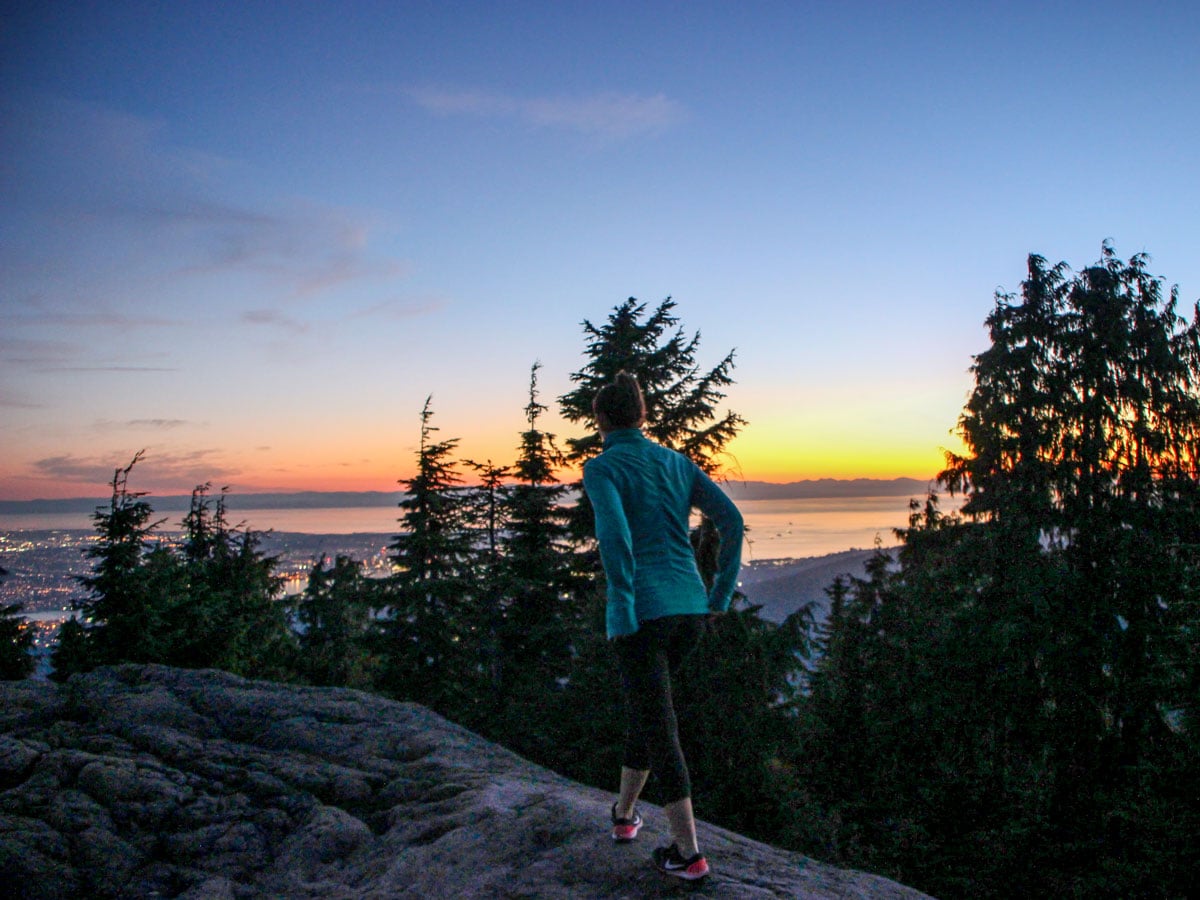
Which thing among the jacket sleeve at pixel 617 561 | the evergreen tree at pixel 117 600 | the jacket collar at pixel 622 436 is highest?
the jacket collar at pixel 622 436

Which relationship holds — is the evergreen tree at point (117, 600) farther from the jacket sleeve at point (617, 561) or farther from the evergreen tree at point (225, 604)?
the jacket sleeve at point (617, 561)

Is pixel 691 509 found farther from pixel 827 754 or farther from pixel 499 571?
pixel 499 571

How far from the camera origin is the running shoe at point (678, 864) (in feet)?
12.1

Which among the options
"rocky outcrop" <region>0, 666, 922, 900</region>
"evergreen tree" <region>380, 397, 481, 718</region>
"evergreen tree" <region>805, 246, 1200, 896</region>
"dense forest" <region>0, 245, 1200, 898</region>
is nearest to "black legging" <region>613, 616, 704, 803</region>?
"rocky outcrop" <region>0, 666, 922, 900</region>

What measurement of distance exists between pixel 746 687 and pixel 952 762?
959 centimetres

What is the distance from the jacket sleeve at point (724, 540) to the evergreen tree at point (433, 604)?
2093 centimetres

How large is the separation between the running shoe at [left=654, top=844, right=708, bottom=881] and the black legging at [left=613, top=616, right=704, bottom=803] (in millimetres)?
392

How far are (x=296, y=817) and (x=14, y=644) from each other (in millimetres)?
18897

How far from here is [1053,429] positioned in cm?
1923

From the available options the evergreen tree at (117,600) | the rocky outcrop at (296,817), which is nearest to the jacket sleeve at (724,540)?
the rocky outcrop at (296,817)

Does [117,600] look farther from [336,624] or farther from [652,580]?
[652,580]

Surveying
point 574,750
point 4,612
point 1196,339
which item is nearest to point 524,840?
point 574,750

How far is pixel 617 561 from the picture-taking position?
138 inches

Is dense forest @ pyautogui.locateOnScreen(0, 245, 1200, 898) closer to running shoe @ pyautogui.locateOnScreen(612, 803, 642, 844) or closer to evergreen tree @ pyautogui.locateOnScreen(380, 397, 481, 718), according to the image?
evergreen tree @ pyautogui.locateOnScreen(380, 397, 481, 718)
